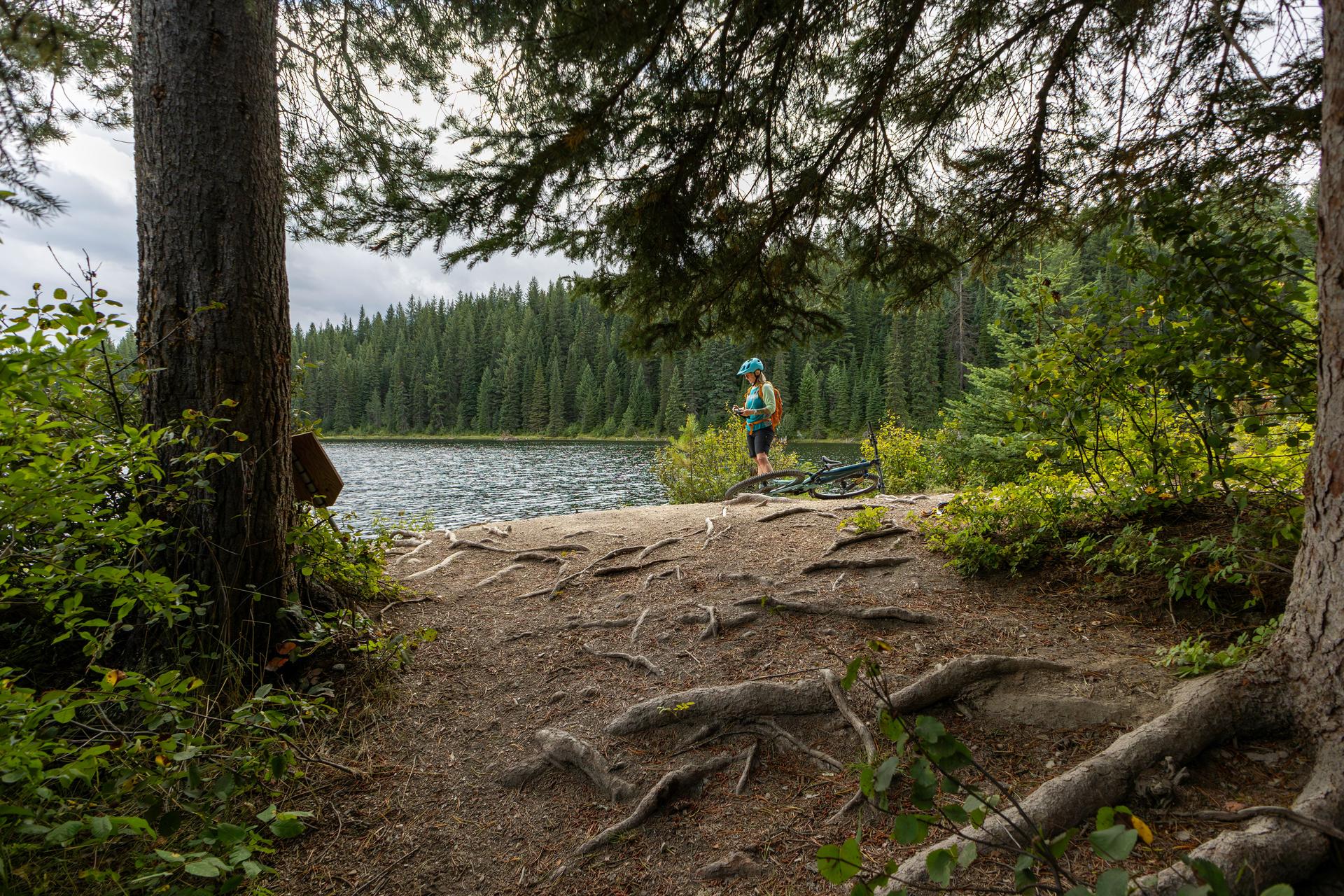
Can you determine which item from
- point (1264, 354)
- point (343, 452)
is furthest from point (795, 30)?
point (343, 452)

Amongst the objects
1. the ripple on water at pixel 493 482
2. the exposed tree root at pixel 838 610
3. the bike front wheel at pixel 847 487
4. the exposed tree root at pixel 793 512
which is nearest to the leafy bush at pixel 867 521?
the exposed tree root at pixel 793 512

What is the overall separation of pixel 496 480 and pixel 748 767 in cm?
2989

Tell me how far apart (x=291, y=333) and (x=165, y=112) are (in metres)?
1.21

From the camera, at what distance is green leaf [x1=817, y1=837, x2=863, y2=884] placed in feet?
3.91

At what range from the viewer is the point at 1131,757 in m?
2.22

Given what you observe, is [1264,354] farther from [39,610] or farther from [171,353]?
[39,610]

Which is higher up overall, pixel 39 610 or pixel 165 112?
pixel 165 112

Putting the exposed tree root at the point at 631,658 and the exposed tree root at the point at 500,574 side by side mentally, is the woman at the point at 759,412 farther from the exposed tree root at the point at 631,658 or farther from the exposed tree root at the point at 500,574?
the exposed tree root at the point at 631,658

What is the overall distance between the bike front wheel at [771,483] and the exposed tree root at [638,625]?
4575 mm

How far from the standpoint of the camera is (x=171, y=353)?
10.5ft

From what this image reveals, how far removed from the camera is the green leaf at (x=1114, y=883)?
98 centimetres

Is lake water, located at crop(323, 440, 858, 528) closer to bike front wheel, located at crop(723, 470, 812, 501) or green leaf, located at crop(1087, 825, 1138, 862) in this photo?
bike front wheel, located at crop(723, 470, 812, 501)

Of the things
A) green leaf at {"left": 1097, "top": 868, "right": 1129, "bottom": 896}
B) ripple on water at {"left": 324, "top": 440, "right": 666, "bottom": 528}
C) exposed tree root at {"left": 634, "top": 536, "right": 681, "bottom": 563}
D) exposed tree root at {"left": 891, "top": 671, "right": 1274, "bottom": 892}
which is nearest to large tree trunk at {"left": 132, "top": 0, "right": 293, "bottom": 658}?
ripple on water at {"left": 324, "top": 440, "right": 666, "bottom": 528}

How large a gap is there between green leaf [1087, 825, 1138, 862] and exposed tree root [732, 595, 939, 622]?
284 centimetres
